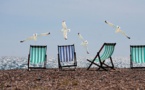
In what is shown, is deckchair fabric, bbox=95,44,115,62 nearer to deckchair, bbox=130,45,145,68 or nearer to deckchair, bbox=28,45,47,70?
deckchair, bbox=130,45,145,68

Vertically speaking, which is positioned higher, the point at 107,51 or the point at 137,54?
the point at 107,51

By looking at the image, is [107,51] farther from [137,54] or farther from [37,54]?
[37,54]

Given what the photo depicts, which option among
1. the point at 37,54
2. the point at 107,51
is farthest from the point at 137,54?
the point at 37,54

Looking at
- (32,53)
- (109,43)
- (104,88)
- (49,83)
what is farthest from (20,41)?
(104,88)

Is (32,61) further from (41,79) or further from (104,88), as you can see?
(104,88)

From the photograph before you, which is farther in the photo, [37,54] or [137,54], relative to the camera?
[137,54]

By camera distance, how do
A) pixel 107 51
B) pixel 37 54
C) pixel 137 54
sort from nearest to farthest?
pixel 107 51, pixel 37 54, pixel 137 54

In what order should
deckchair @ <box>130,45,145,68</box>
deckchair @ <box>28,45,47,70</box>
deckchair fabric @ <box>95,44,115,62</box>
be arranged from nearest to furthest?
deckchair fabric @ <box>95,44,115,62</box> < deckchair @ <box>28,45,47,70</box> < deckchair @ <box>130,45,145,68</box>

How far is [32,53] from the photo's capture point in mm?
14539

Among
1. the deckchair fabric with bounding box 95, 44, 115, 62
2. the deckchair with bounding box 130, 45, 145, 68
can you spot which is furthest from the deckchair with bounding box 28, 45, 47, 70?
the deckchair with bounding box 130, 45, 145, 68

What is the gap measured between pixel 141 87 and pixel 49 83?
2434 millimetres

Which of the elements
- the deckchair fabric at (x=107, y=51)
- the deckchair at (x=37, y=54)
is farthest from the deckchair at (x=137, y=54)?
the deckchair at (x=37, y=54)

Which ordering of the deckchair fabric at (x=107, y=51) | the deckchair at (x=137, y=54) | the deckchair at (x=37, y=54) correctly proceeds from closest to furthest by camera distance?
the deckchair fabric at (x=107, y=51)
the deckchair at (x=37, y=54)
the deckchair at (x=137, y=54)

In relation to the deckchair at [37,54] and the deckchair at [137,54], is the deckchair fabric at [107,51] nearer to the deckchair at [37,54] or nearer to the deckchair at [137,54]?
the deckchair at [137,54]
